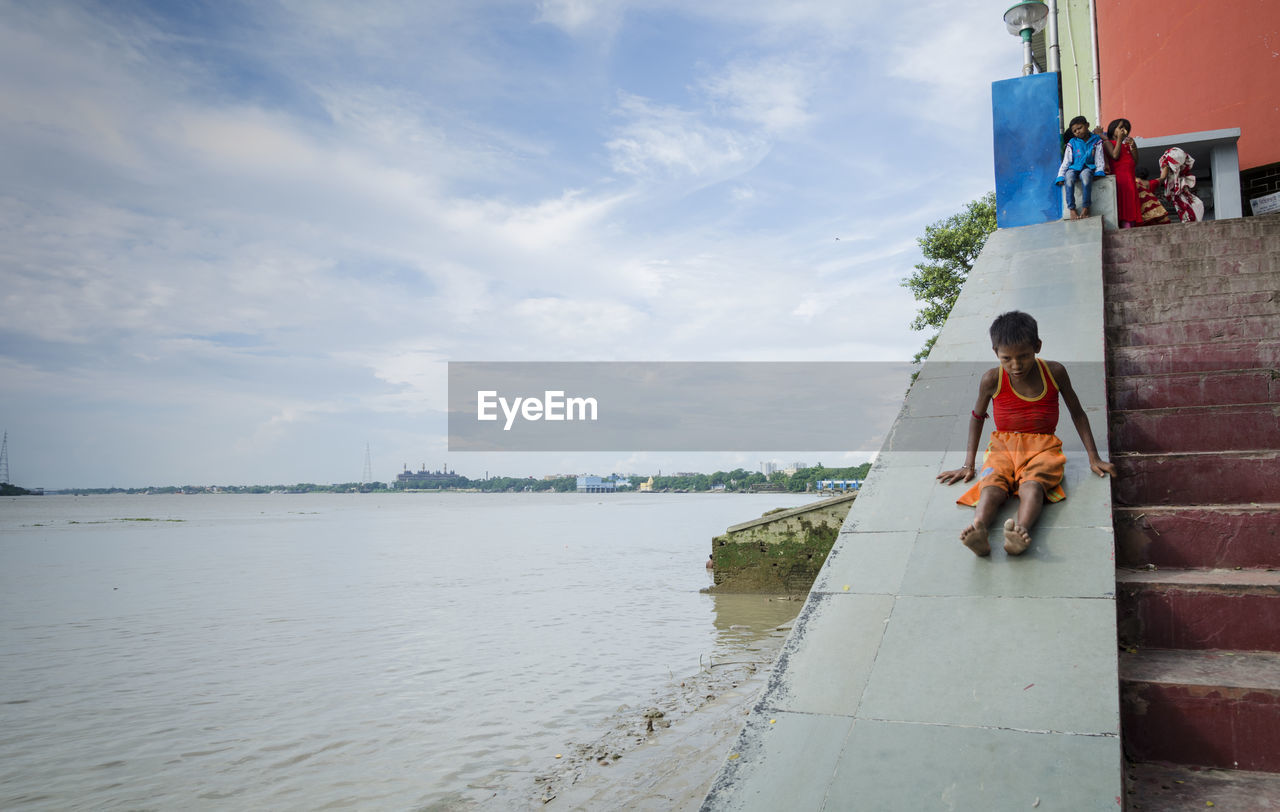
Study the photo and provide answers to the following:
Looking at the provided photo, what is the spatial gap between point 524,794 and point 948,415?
3.56 m

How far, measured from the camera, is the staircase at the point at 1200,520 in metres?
2.58

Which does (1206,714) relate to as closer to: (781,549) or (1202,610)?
(1202,610)

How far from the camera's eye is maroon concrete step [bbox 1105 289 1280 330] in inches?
213

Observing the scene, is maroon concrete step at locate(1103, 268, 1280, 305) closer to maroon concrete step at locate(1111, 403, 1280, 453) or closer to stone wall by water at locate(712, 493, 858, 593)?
maroon concrete step at locate(1111, 403, 1280, 453)

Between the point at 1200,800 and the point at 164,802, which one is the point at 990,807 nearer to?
the point at 1200,800

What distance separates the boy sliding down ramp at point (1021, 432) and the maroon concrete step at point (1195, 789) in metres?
1.09

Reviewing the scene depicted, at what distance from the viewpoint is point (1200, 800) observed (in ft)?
7.73

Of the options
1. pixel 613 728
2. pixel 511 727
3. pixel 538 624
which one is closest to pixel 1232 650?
pixel 613 728

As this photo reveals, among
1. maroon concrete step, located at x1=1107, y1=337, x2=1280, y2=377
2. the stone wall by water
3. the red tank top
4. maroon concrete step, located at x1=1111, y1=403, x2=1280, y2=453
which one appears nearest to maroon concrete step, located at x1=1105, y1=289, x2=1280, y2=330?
maroon concrete step, located at x1=1107, y1=337, x2=1280, y2=377

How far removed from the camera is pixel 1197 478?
3809 millimetres

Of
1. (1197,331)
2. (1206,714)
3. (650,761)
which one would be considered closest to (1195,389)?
(1197,331)

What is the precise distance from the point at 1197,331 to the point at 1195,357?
55 cm

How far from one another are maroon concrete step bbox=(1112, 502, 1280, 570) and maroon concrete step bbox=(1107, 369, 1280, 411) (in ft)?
3.89

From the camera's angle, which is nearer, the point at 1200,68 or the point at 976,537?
the point at 976,537
